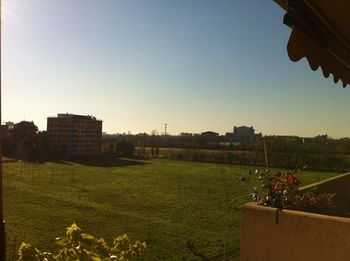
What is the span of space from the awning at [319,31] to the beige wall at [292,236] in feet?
3.12

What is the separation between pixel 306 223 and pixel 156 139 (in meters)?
51.6

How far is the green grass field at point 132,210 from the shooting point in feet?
33.2

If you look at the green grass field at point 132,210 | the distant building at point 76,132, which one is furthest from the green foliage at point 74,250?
the distant building at point 76,132

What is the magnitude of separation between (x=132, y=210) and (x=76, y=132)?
131 ft

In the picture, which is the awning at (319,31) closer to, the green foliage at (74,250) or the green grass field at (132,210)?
the green foliage at (74,250)

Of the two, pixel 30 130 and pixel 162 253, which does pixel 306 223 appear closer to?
pixel 162 253

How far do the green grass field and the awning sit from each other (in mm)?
3579

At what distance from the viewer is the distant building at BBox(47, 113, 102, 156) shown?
52.1 meters

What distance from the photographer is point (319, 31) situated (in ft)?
6.54

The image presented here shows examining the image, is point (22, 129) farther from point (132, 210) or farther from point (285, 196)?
point (285, 196)

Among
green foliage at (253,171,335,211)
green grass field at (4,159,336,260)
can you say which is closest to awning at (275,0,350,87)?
green foliage at (253,171,335,211)

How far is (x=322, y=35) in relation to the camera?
2.05 meters

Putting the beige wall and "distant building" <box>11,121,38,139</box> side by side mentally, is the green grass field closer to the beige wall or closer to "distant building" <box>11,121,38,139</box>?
the beige wall

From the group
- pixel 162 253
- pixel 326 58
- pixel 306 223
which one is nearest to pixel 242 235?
pixel 306 223
